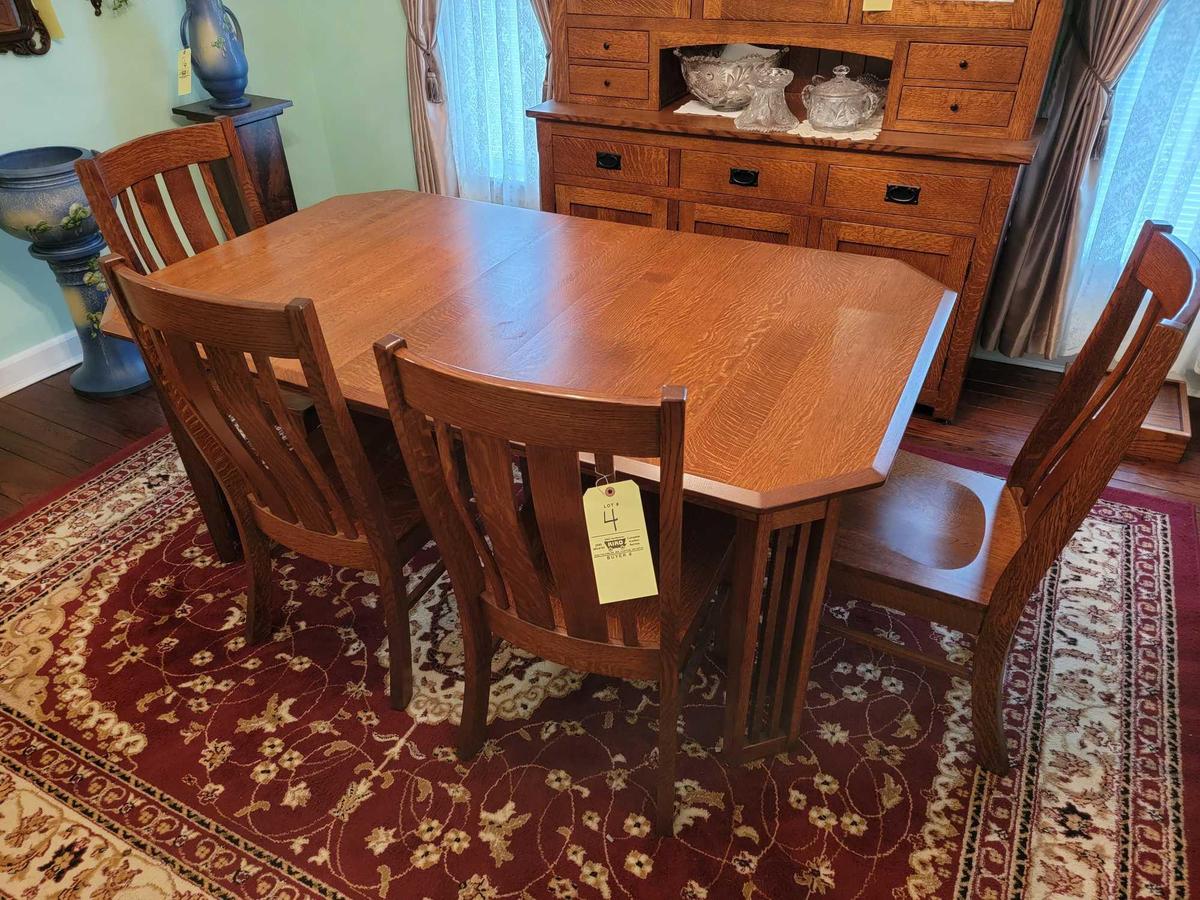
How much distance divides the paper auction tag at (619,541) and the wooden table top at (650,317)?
0.11 meters

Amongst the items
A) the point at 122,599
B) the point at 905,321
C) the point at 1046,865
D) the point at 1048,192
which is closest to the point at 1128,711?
A: the point at 1046,865

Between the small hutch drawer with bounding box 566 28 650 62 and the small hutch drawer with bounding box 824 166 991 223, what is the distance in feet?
2.37

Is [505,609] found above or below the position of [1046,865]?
above

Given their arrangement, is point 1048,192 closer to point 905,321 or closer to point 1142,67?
point 1142,67

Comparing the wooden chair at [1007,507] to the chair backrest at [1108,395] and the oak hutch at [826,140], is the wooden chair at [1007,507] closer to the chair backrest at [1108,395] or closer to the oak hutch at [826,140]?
the chair backrest at [1108,395]

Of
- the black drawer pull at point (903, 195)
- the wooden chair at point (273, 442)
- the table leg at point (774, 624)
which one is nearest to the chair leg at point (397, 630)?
the wooden chair at point (273, 442)

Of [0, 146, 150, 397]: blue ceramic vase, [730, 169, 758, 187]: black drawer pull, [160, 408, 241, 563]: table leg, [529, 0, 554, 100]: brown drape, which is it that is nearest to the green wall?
[0, 146, 150, 397]: blue ceramic vase

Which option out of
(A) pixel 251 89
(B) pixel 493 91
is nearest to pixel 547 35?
(B) pixel 493 91

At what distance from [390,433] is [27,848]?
103 cm

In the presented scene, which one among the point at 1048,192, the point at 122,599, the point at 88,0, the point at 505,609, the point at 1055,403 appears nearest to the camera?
the point at 505,609

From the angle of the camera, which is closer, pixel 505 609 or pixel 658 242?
pixel 505 609

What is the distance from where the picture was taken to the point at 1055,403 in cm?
159

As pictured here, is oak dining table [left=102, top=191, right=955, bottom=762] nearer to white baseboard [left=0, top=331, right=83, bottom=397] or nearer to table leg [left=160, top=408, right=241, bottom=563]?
table leg [left=160, top=408, right=241, bottom=563]

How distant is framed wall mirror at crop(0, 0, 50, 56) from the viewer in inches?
101
